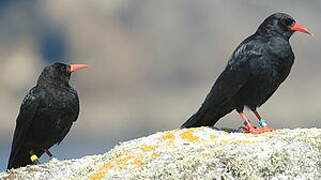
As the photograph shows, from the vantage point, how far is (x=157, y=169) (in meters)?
5.69

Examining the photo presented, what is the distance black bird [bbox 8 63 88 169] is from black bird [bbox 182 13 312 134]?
8.85ft

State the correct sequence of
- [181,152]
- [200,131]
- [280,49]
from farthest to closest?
[280,49] → [200,131] → [181,152]

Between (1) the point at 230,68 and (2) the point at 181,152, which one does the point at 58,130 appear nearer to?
(1) the point at 230,68

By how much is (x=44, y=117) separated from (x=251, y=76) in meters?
4.15

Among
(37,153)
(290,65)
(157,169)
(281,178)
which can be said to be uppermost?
(37,153)

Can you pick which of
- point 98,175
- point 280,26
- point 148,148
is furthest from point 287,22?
point 98,175

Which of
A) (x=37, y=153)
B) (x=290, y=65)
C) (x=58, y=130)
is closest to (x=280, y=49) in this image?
(x=290, y=65)

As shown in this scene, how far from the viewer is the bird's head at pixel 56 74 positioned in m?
10.7

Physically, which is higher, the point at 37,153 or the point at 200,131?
the point at 37,153

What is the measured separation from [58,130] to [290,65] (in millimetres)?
4550

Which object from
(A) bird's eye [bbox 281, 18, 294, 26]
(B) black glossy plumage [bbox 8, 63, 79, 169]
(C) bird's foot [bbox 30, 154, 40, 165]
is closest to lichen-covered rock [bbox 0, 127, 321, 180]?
(A) bird's eye [bbox 281, 18, 294, 26]

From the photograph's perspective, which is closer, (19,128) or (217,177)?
(217,177)

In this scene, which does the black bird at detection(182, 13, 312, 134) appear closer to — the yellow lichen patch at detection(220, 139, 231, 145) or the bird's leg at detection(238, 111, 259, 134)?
the bird's leg at detection(238, 111, 259, 134)

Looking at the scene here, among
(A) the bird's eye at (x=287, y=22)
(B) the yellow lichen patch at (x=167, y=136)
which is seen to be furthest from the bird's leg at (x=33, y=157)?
(A) the bird's eye at (x=287, y=22)
